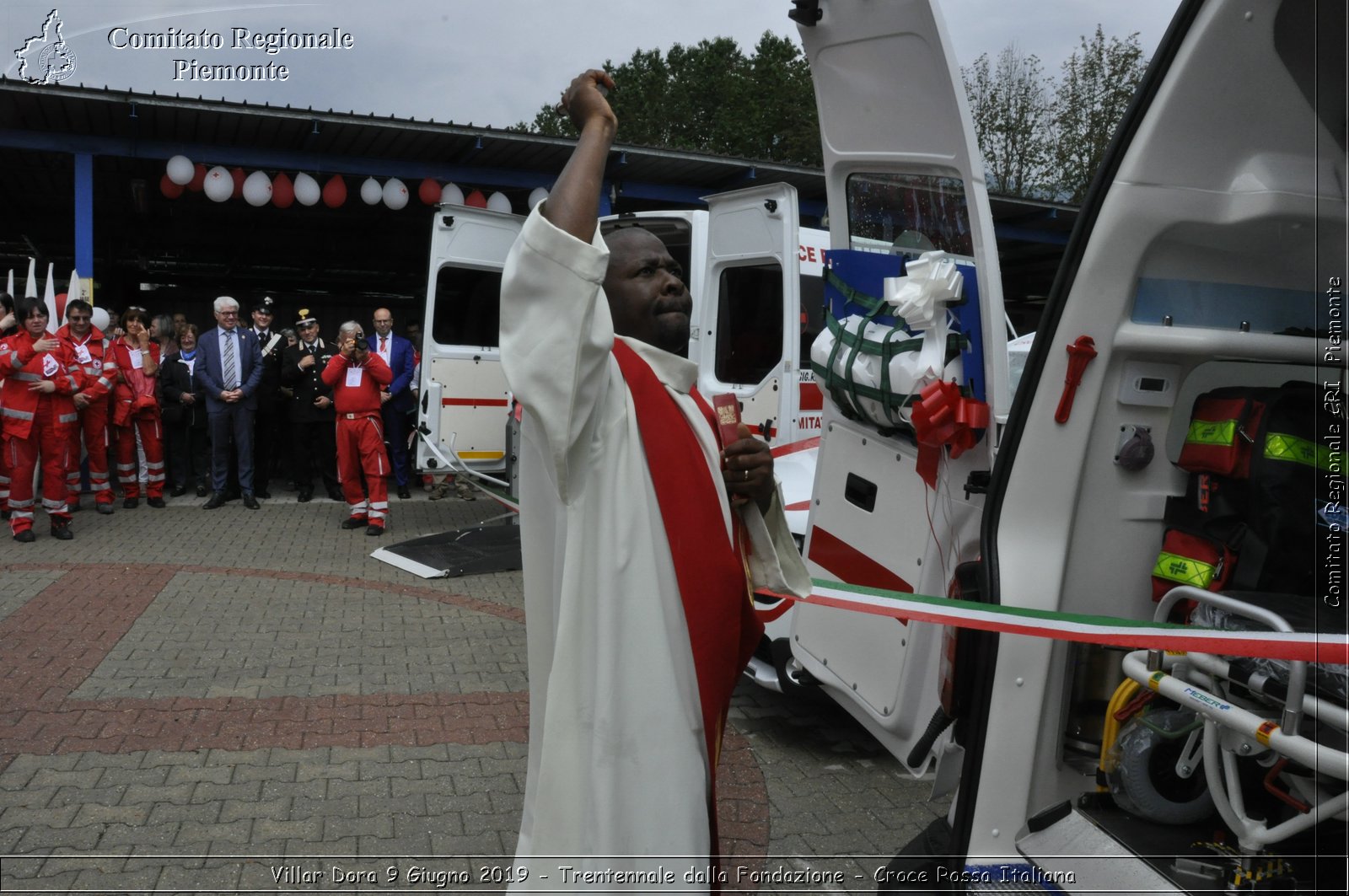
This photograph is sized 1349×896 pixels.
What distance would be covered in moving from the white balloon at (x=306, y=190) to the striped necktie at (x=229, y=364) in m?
3.34

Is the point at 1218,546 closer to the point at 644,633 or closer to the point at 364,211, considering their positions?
the point at 644,633

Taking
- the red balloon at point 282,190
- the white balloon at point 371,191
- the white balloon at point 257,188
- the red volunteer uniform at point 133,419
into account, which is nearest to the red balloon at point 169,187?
the white balloon at point 257,188

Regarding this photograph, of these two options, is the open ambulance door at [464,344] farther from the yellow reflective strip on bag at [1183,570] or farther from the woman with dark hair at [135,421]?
the yellow reflective strip on bag at [1183,570]

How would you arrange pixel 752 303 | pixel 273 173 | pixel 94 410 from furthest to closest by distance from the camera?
pixel 273 173 < pixel 94 410 < pixel 752 303

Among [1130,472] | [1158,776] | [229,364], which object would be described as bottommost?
[229,364]

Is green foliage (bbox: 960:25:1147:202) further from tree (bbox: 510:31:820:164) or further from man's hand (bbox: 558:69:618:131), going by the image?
tree (bbox: 510:31:820:164)

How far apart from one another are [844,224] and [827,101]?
491 millimetres

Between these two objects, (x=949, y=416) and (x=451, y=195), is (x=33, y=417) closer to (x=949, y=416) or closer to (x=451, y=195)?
(x=451, y=195)

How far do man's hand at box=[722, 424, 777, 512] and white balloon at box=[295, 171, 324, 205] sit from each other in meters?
13.2

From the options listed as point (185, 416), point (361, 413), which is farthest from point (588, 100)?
point (185, 416)

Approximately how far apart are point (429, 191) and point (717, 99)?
40390mm

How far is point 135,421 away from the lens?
1111cm

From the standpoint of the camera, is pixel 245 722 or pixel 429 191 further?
pixel 429 191

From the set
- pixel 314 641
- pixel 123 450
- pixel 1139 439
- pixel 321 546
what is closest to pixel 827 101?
pixel 1139 439
